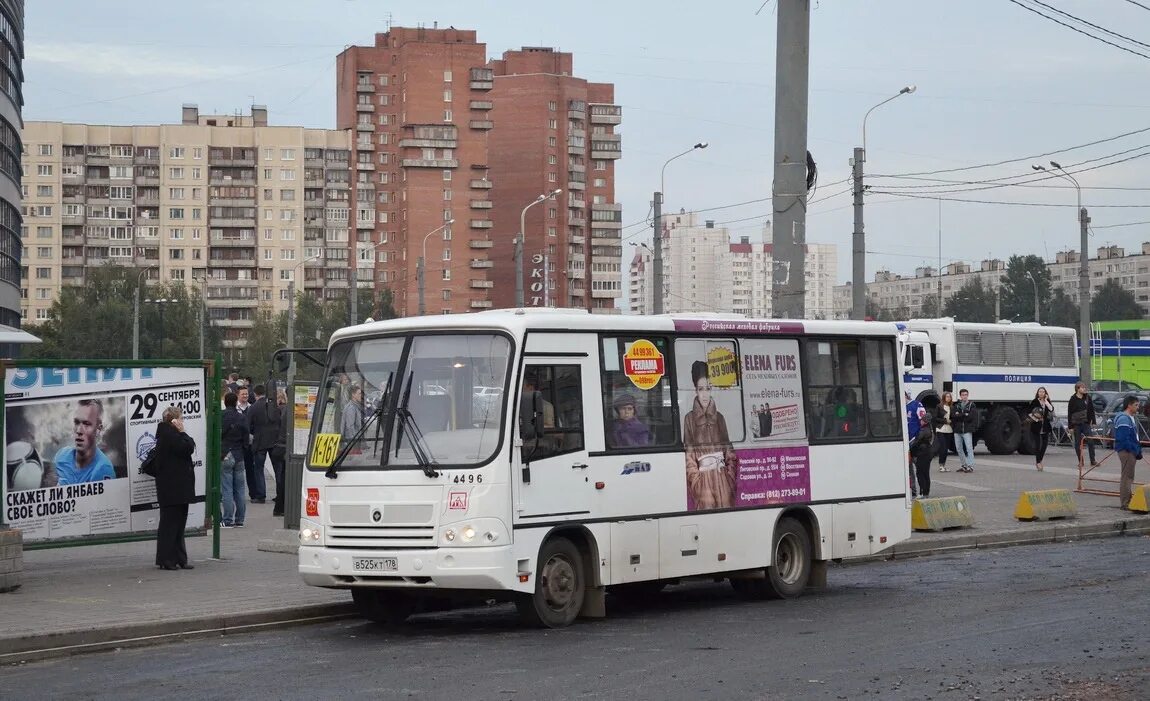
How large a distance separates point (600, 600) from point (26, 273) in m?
140

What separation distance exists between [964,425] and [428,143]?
98.4 meters

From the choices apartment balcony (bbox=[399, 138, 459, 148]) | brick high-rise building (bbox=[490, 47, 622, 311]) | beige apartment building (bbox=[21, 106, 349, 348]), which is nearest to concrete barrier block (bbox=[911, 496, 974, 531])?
brick high-rise building (bbox=[490, 47, 622, 311])

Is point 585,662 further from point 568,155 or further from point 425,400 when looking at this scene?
point 568,155

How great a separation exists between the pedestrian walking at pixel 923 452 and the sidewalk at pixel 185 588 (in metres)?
1.20

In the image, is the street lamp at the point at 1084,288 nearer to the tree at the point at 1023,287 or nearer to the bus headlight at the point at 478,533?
the bus headlight at the point at 478,533

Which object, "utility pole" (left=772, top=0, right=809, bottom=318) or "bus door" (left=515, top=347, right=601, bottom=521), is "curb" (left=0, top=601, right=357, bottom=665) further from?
"utility pole" (left=772, top=0, right=809, bottom=318)

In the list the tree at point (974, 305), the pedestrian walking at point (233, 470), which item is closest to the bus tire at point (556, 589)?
the pedestrian walking at point (233, 470)

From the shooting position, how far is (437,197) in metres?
130

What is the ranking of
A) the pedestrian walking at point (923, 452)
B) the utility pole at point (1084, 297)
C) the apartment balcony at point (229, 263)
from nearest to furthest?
the pedestrian walking at point (923, 452) < the utility pole at point (1084, 297) < the apartment balcony at point (229, 263)

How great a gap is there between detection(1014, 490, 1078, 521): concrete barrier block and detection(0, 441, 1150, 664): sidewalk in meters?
0.25

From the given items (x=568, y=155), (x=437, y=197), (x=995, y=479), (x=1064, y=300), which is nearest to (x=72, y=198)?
(x=437, y=197)

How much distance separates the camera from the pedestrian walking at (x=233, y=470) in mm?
21766

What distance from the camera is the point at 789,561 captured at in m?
15.6

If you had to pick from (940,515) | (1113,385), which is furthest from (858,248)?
(1113,385)
